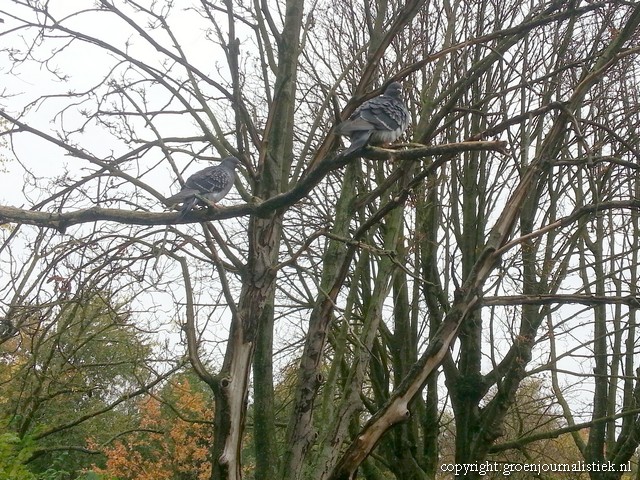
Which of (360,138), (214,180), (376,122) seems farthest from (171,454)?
(360,138)

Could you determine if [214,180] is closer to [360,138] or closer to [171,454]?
[360,138]

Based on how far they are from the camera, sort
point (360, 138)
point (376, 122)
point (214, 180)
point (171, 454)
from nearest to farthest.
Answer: point (360, 138) < point (376, 122) < point (214, 180) < point (171, 454)

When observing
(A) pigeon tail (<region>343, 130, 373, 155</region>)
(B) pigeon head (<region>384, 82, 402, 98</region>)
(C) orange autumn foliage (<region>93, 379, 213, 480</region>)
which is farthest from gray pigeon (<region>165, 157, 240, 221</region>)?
(C) orange autumn foliage (<region>93, 379, 213, 480</region>)

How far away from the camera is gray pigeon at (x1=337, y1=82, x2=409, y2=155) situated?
4.06m

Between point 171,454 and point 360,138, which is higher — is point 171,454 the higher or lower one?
the lower one

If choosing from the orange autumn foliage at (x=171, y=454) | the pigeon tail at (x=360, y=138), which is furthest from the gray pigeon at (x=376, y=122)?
the orange autumn foliage at (x=171, y=454)

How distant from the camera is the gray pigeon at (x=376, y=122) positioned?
406 centimetres

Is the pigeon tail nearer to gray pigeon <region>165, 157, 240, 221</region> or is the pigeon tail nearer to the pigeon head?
gray pigeon <region>165, 157, 240, 221</region>

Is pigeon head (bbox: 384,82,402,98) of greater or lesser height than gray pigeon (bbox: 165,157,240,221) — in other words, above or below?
above

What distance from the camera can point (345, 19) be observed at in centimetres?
898

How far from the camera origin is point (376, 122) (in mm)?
4363

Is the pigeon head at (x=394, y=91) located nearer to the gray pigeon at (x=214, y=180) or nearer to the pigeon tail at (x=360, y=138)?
the pigeon tail at (x=360, y=138)

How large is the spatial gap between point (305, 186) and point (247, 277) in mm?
1255

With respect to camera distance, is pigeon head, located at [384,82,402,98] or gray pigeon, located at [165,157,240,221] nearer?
gray pigeon, located at [165,157,240,221]
